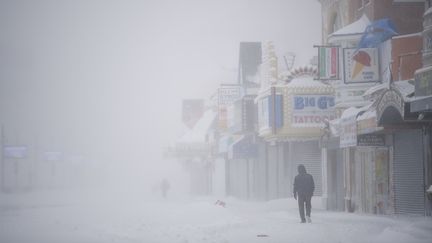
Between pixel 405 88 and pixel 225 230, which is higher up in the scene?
pixel 405 88

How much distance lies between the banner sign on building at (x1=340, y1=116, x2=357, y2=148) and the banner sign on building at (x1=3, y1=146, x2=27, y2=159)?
3099 inches

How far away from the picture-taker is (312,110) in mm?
33438

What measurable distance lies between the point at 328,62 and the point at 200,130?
143ft

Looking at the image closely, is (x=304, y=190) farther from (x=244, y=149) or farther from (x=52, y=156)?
(x=52, y=156)

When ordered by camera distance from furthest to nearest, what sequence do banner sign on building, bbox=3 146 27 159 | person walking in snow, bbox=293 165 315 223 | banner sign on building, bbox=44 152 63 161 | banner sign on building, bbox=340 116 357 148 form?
banner sign on building, bbox=44 152 63 161 → banner sign on building, bbox=3 146 27 159 → banner sign on building, bbox=340 116 357 148 → person walking in snow, bbox=293 165 315 223

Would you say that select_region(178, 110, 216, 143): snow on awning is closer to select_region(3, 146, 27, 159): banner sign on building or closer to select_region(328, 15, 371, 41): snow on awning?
select_region(3, 146, 27, 159): banner sign on building

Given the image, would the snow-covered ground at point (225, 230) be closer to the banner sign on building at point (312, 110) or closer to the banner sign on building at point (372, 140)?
the banner sign on building at point (372, 140)

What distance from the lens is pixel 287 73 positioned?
34.9 meters

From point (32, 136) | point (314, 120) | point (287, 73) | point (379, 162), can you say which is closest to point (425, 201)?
point (379, 162)

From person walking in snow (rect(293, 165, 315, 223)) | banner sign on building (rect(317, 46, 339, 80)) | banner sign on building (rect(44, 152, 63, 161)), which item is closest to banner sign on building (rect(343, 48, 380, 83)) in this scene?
banner sign on building (rect(317, 46, 339, 80))

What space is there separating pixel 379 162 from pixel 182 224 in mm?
8001

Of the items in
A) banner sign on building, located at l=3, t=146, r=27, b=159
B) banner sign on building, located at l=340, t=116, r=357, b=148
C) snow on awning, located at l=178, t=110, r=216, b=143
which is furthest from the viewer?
banner sign on building, located at l=3, t=146, r=27, b=159

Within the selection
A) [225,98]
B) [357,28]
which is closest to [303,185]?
[357,28]

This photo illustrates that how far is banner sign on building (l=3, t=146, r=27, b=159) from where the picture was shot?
97938 mm
